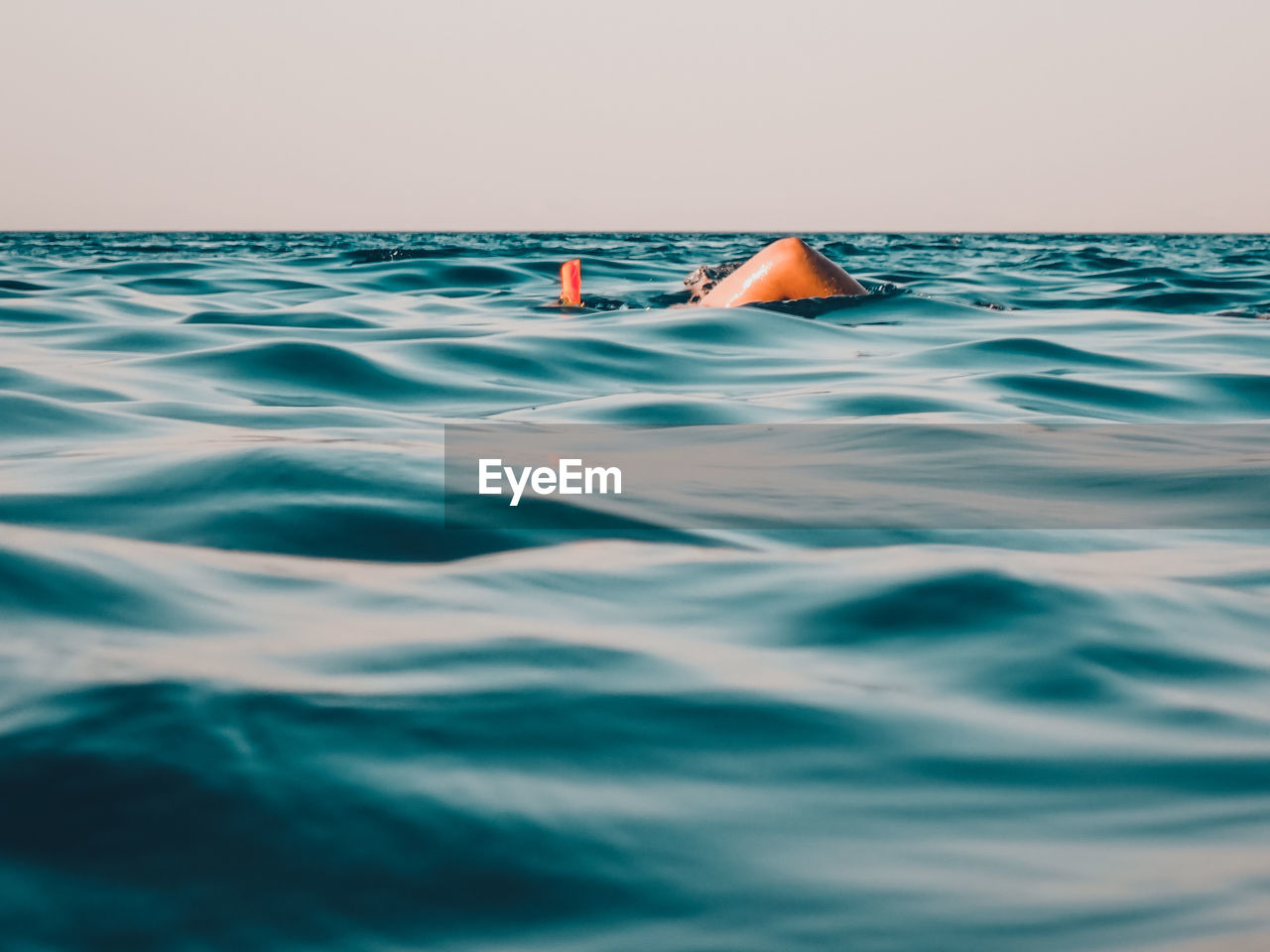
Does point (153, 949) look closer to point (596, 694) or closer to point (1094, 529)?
point (596, 694)

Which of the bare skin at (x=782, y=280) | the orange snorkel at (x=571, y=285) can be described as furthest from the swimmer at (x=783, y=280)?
the orange snorkel at (x=571, y=285)

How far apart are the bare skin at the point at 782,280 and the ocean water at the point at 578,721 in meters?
5.65

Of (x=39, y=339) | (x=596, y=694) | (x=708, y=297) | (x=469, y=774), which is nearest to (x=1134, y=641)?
(x=596, y=694)

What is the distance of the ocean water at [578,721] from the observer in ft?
4.73

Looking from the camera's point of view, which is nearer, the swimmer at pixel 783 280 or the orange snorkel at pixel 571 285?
the swimmer at pixel 783 280

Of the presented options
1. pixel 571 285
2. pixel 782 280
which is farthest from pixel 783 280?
pixel 571 285

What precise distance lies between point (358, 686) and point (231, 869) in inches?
23.2

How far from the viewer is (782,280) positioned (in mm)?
9828

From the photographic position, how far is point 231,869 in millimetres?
1486

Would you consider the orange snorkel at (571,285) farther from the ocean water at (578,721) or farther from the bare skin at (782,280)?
the ocean water at (578,721)

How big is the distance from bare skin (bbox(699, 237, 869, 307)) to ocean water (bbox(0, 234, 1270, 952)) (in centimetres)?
565

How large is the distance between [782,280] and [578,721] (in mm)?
8104

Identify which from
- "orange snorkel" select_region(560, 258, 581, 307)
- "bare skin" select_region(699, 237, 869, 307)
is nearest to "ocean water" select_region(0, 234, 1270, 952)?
"bare skin" select_region(699, 237, 869, 307)

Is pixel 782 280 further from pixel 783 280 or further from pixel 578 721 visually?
pixel 578 721
